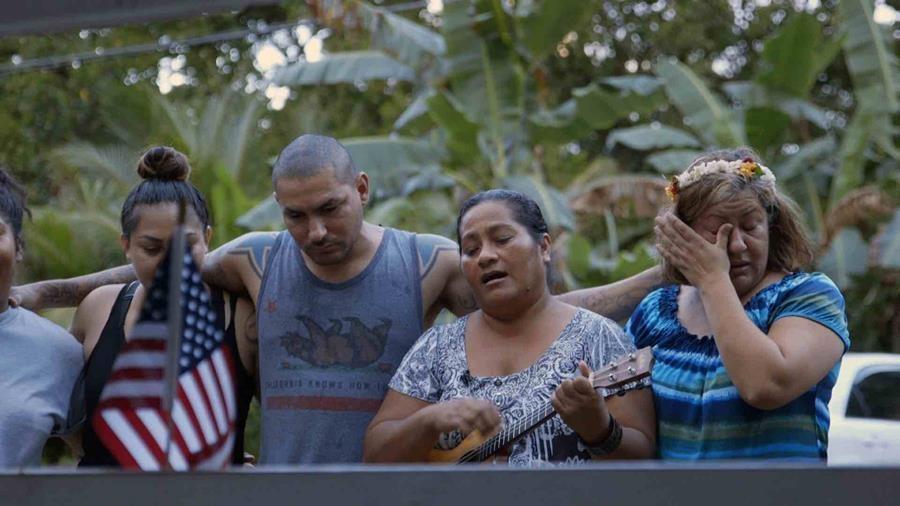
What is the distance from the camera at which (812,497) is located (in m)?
2.12

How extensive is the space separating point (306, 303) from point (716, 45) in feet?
60.4

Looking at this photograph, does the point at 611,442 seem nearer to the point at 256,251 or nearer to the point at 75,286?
the point at 256,251

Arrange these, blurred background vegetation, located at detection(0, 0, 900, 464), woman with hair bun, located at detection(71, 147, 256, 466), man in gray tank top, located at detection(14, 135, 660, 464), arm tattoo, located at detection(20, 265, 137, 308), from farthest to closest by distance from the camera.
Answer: blurred background vegetation, located at detection(0, 0, 900, 464)
arm tattoo, located at detection(20, 265, 137, 308)
woman with hair bun, located at detection(71, 147, 256, 466)
man in gray tank top, located at detection(14, 135, 660, 464)

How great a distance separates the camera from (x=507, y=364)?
3.45 m

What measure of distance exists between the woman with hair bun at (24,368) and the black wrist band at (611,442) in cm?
154

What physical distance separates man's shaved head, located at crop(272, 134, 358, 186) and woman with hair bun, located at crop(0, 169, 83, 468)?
777 millimetres

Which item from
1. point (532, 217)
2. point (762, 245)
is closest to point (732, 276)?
point (762, 245)

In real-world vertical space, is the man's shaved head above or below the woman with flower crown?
above

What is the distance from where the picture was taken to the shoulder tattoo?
12.7 feet

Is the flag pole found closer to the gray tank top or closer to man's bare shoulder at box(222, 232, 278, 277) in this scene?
the gray tank top

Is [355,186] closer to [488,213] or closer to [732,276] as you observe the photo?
[488,213]

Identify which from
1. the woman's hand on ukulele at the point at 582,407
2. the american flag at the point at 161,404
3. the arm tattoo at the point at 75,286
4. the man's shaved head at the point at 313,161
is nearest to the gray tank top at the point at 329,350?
the man's shaved head at the point at 313,161

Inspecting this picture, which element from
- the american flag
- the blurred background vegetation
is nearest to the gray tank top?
the american flag

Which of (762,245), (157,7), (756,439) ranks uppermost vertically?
(157,7)
